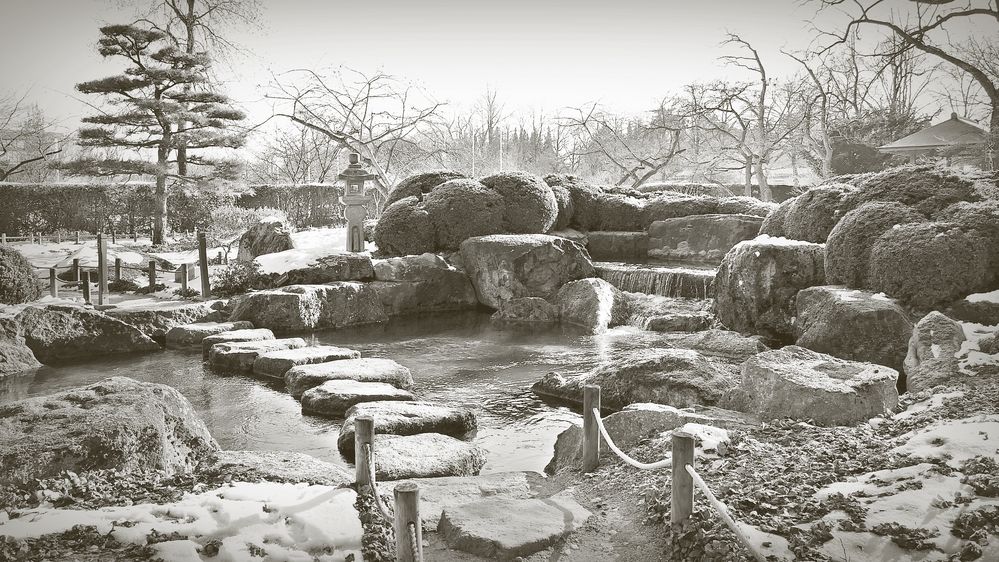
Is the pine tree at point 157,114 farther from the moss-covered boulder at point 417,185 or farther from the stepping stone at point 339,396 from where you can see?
the stepping stone at point 339,396

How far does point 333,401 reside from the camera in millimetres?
7473

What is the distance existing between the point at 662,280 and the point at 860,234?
4530 mm

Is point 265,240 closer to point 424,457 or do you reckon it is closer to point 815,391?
point 424,457

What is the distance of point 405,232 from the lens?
613 inches

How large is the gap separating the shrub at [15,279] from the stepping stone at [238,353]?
354cm

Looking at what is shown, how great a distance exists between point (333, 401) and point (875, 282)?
23.1ft

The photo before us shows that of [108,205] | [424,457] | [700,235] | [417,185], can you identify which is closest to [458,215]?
[417,185]

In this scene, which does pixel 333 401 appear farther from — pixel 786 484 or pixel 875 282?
pixel 875 282

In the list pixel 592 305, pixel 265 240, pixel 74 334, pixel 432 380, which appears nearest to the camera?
pixel 432 380

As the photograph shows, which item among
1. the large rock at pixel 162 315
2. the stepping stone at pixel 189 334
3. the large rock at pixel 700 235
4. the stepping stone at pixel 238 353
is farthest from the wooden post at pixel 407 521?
the large rock at pixel 700 235

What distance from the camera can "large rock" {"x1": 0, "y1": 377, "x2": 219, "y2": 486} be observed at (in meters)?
4.52

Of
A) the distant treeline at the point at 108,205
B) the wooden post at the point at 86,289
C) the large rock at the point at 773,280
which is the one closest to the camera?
the large rock at the point at 773,280

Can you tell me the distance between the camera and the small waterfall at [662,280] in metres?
13.1

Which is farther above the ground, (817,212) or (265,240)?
(817,212)
